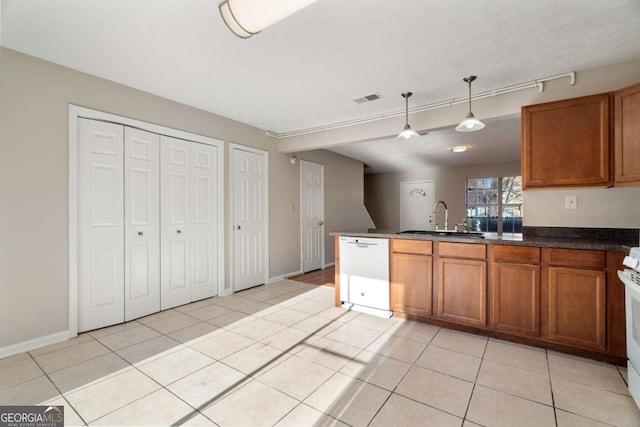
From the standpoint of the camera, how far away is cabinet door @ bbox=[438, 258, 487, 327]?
2676 mm

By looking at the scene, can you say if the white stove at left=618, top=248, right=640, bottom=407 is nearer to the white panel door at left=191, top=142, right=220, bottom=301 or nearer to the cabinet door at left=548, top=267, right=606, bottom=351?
the cabinet door at left=548, top=267, right=606, bottom=351

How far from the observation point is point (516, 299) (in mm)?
2523

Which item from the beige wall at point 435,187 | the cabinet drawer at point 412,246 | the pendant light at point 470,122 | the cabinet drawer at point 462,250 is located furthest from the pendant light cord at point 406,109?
the beige wall at point 435,187

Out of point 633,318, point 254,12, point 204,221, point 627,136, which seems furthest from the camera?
point 204,221

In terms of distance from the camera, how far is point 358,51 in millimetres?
2354

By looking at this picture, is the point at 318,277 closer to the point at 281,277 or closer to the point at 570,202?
the point at 281,277

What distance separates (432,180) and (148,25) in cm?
776

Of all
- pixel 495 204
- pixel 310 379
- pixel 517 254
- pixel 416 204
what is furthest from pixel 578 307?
pixel 416 204

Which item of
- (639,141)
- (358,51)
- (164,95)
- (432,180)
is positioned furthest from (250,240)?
(432,180)

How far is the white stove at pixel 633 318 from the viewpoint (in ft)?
5.41

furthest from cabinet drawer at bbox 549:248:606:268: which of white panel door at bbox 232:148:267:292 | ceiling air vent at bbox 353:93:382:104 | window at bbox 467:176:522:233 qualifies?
window at bbox 467:176:522:233

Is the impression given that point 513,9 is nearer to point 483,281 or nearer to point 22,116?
point 483,281

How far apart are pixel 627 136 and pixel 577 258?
100cm

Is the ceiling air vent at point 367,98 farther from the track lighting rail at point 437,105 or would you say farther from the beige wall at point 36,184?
the beige wall at point 36,184
